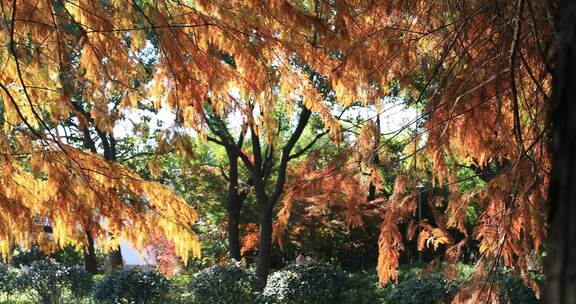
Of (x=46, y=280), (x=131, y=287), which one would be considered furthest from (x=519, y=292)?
(x=46, y=280)

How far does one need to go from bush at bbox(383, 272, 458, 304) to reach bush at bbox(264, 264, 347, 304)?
3.09 feet

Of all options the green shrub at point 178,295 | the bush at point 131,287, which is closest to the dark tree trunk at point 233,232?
the green shrub at point 178,295

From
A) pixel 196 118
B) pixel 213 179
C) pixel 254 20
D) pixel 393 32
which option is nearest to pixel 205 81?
pixel 196 118

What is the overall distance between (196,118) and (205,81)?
0.74ft

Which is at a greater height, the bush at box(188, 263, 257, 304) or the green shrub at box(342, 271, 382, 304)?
the bush at box(188, 263, 257, 304)

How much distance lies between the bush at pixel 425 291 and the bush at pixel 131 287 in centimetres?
368

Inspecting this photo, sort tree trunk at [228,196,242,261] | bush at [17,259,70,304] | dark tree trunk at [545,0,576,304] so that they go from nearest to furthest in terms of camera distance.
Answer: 1. dark tree trunk at [545,0,576,304]
2. bush at [17,259,70,304]
3. tree trunk at [228,196,242,261]

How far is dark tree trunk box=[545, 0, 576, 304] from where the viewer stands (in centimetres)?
47

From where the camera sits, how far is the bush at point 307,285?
30.5 feet

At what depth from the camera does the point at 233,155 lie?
14305mm

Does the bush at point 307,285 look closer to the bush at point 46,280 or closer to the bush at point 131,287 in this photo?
the bush at point 131,287

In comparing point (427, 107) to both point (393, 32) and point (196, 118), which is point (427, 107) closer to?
point (393, 32)

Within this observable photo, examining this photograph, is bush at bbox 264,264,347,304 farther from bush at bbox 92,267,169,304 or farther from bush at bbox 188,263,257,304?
bush at bbox 92,267,169,304

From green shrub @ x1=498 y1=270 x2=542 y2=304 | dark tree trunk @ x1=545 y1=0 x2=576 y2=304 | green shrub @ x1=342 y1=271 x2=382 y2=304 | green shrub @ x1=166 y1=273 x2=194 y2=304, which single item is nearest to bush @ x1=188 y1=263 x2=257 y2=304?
green shrub @ x1=166 y1=273 x2=194 y2=304
